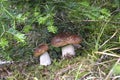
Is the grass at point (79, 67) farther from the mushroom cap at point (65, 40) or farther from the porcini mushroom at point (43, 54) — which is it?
the mushroom cap at point (65, 40)

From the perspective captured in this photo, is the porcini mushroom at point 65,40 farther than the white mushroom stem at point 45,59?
No

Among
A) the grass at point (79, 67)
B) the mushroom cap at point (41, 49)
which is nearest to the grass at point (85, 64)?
the grass at point (79, 67)

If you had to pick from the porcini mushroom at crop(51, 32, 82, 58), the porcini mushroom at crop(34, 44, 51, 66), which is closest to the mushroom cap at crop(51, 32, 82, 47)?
the porcini mushroom at crop(51, 32, 82, 58)

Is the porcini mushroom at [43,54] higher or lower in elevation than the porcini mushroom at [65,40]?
lower

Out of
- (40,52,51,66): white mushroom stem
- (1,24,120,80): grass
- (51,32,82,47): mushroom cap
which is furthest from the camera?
(40,52,51,66): white mushroom stem

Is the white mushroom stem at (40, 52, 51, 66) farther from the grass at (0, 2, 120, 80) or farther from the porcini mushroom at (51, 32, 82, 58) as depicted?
the porcini mushroom at (51, 32, 82, 58)

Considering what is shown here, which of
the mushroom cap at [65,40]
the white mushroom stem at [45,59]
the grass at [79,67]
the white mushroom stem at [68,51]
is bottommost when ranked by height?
the grass at [79,67]

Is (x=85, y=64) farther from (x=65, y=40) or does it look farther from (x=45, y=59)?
(x=45, y=59)
